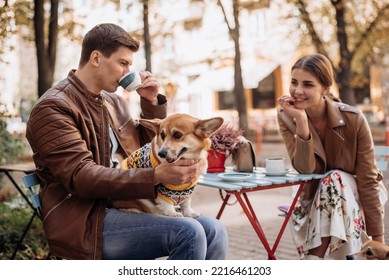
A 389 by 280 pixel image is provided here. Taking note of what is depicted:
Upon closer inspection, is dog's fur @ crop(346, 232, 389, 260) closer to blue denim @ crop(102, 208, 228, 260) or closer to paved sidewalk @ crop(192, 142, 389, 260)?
blue denim @ crop(102, 208, 228, 260)

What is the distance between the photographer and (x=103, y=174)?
222 centimetres

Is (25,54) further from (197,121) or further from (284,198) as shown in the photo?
(197,121)

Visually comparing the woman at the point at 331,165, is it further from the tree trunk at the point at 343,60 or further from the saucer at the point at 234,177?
the tree trunk at the point at 343,60

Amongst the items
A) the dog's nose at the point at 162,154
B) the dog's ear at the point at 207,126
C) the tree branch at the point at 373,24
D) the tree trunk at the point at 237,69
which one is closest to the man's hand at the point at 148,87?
the dog's ear at the point at 207,126

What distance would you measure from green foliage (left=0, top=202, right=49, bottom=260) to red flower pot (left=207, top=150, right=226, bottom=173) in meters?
1.75

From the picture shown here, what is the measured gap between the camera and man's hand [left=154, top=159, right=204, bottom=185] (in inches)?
88.7

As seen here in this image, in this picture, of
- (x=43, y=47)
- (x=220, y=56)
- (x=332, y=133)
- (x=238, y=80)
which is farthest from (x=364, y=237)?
(x=220, y=56)

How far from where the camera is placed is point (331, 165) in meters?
3.45

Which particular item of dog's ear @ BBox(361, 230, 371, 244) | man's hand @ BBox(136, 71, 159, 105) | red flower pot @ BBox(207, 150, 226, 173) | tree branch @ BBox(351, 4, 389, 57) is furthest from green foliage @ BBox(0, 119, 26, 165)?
tree branch @ BBox(351, 4, 389, 57)

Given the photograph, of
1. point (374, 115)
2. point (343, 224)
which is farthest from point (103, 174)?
point (374, 115)

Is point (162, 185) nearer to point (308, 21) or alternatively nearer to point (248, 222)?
point (248, 222)

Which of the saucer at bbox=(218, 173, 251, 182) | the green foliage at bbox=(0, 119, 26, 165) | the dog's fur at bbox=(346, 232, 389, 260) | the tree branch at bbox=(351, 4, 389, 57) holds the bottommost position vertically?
the dog's fur at bbox=(346, 232, 389, 260)

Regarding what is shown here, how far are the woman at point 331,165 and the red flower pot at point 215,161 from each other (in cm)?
61

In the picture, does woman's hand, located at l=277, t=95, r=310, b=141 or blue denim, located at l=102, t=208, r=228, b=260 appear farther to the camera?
woman's hand, located at l=277, t=95, r=310, b=141
